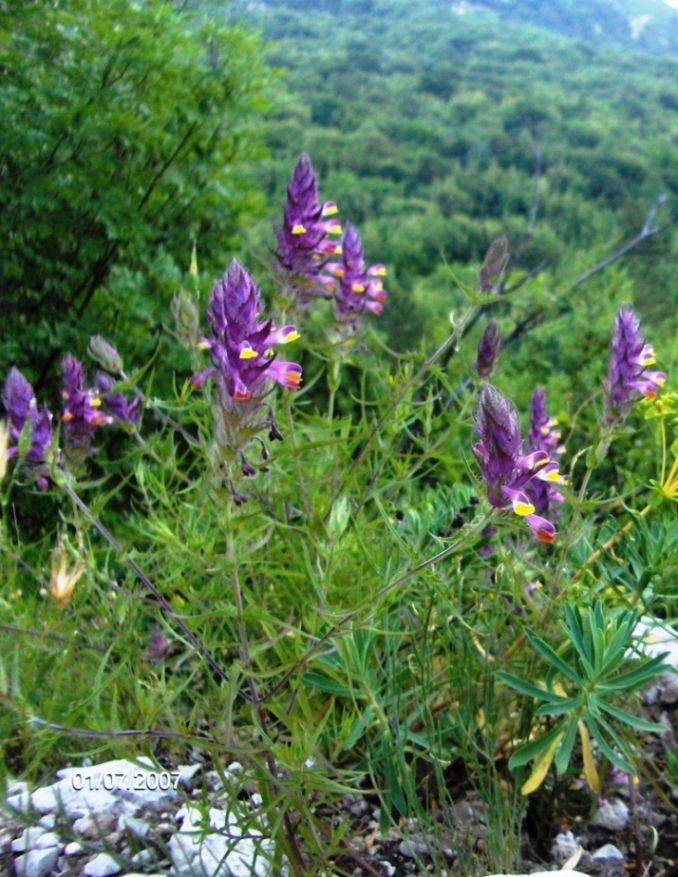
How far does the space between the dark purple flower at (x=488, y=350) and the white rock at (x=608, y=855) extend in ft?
3.26

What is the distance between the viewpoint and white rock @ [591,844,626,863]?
63.2 inches

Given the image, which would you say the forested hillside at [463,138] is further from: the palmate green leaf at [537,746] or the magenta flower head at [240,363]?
the magenta flower head at [240,363]

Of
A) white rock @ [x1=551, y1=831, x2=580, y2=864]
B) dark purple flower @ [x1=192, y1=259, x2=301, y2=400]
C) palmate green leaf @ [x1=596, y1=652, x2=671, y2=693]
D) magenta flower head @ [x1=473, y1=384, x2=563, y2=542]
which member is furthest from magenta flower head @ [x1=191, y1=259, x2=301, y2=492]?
white rock @ [x1=551, y1=831, x2=580, y2=864]

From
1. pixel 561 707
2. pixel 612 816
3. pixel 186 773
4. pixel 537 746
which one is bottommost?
pixel 612 816

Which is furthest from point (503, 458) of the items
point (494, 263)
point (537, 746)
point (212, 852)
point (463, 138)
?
point (463, 138)

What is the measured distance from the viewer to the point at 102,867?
143cm

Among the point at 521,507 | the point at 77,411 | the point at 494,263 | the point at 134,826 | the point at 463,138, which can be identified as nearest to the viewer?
the point at 521,507

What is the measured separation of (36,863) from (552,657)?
0.97m

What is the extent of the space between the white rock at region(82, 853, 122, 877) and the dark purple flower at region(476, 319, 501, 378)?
3.97 feet

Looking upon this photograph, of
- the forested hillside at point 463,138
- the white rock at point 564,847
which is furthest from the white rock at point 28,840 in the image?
the forested hillside at point 463,138

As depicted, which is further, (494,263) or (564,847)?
(494,263)

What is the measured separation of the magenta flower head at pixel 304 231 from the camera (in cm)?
189

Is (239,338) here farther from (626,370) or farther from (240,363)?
(626,370)

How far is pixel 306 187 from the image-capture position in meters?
1.89
